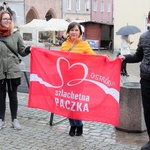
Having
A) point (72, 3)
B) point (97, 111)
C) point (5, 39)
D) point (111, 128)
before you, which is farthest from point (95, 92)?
point (72, 3)

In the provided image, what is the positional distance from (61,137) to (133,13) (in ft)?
70.9

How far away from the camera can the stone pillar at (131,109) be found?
560 centimetres

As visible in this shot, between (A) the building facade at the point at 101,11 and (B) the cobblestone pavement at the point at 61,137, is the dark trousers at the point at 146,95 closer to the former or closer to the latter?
(B) the cobblestone pavement at the point at 61,137

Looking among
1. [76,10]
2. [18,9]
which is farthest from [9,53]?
[76,10]

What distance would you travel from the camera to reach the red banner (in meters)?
4.99

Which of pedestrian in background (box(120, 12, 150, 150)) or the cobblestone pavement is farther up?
pedestrian in background (box(120, 12, 150, 150))

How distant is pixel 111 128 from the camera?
6.04m

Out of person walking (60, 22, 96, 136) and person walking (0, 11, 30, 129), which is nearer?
person walking (60, 22, 96, 136)

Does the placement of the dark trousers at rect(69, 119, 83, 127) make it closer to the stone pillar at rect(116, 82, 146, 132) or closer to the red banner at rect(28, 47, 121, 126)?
the red banner at rect(28, 47, 121, 126)

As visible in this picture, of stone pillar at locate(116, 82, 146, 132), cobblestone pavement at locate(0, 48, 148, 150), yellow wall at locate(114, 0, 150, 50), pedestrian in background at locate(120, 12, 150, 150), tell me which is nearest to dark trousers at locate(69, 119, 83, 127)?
cobblestone pavement at locate(0, 48, 148, 150)

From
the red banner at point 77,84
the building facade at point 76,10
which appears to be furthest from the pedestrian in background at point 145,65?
the building facade at point 76,10

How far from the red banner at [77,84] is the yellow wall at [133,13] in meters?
20.8

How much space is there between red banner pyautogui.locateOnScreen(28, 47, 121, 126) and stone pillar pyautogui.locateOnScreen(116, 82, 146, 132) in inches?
27.8

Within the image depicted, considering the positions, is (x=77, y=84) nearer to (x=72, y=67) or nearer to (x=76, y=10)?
(x=72, y=67)
